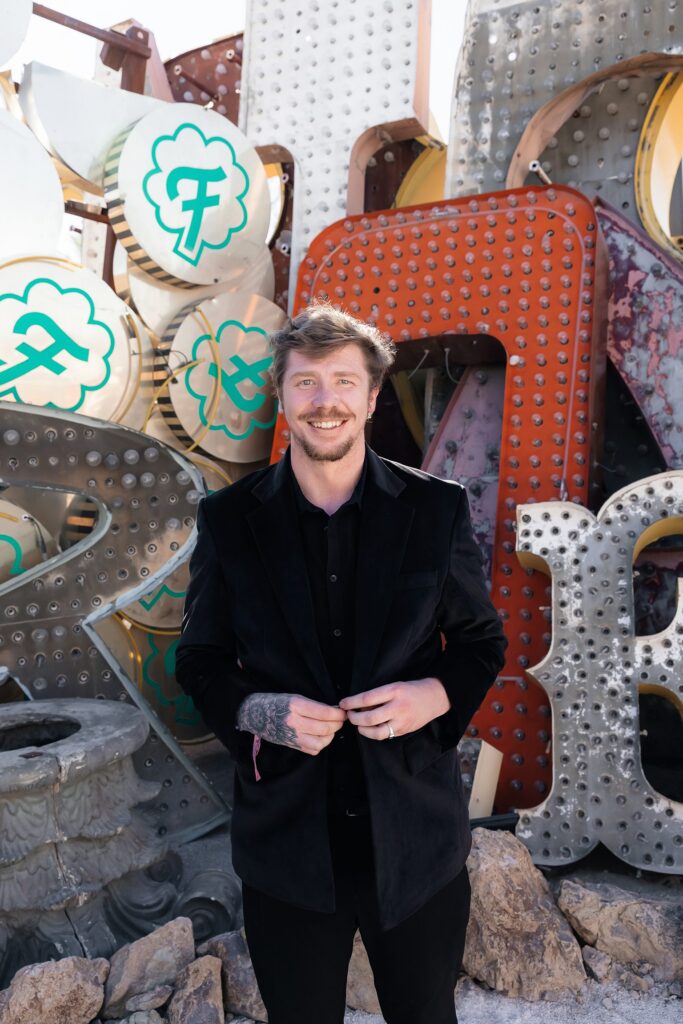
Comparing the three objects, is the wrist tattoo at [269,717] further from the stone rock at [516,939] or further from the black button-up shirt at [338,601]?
the stone rock at [516,939]

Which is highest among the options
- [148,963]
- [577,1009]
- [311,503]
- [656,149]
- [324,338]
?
[656,149]

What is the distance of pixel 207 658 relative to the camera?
175 centimetres

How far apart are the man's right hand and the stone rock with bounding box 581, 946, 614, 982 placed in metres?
1.84

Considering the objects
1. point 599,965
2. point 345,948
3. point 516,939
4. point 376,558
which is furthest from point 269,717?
point 599,965

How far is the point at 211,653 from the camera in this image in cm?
175

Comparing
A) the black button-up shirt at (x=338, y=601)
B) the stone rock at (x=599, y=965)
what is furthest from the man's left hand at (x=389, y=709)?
the stone rock at (x=599, y=965)

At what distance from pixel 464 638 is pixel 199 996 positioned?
5.24 ft

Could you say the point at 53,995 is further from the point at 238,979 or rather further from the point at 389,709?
the point at 389,709

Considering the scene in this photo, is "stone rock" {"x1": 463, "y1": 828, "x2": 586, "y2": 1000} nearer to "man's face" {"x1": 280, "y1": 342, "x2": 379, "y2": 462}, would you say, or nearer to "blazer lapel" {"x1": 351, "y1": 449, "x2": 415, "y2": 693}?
"blazer lapel" {"x1": 351, "y1": 449, "x2": 415, "y2": 693}

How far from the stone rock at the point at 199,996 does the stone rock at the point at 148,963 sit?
0.19 ft

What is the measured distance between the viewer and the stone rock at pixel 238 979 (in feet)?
8.89

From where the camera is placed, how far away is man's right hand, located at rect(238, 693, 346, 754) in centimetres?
151

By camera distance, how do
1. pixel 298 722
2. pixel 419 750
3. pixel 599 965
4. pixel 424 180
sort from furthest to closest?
pixel 424 180 < pixel 599 965 < pixel 419 750 < pixel 298 722

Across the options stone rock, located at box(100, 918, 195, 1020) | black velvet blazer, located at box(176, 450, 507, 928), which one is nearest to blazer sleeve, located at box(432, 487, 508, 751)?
black velvet blazer, located at box(176, 450, 507, 928)
